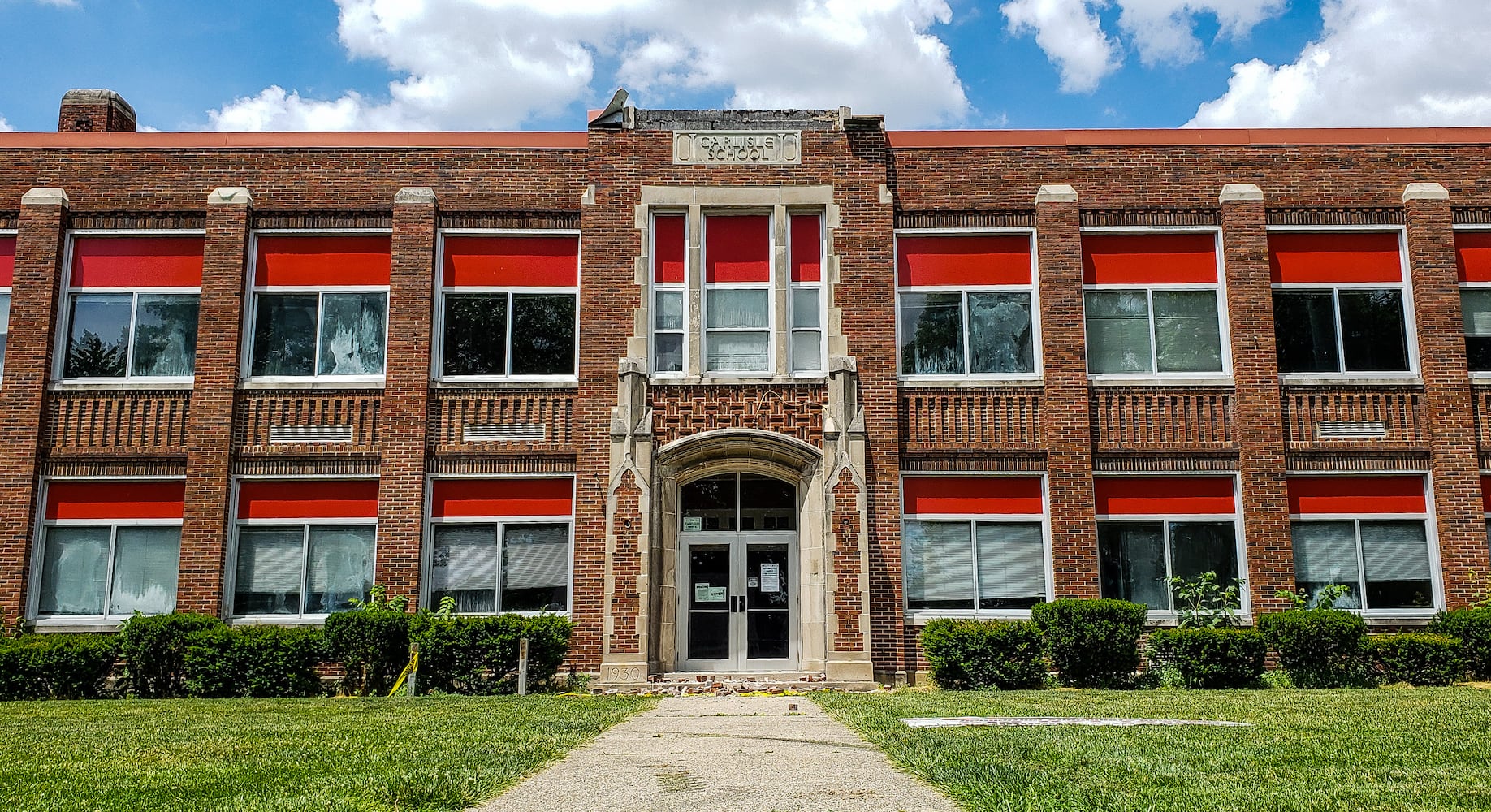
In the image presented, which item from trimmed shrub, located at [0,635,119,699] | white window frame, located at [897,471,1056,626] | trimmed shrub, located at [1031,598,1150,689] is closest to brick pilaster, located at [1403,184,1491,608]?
trimmed shrub, located at [1031,598,1150,689]

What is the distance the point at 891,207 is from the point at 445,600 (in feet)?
29.6

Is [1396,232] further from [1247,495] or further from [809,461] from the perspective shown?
[809,461]

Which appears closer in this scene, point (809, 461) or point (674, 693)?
point (674, 693)

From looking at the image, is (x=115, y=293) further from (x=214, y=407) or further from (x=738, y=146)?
(x=738, y=146)

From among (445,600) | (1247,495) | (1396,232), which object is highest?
(1396,232)

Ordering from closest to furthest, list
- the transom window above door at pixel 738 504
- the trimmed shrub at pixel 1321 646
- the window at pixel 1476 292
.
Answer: the trimmed shrub at pixel 1321 646
the transom window above door at pixel 738 504
the window at pixel 1476 292

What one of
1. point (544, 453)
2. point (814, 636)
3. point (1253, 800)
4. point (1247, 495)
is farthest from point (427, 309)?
point (1253, 800)

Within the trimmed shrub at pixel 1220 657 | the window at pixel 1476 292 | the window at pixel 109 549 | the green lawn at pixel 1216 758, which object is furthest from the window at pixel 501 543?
the window at pixel 1476 292

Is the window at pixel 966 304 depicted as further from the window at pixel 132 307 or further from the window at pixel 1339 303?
the window at pixel 132 307

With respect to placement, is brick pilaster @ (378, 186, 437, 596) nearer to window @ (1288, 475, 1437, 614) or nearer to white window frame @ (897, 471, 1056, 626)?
white window frame @ (897, 471, 1056, 626)

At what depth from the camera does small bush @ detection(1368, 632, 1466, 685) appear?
16297mm

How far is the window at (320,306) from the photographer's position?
18.3 metres

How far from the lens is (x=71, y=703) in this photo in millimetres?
14570

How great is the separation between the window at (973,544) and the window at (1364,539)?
403 cm
